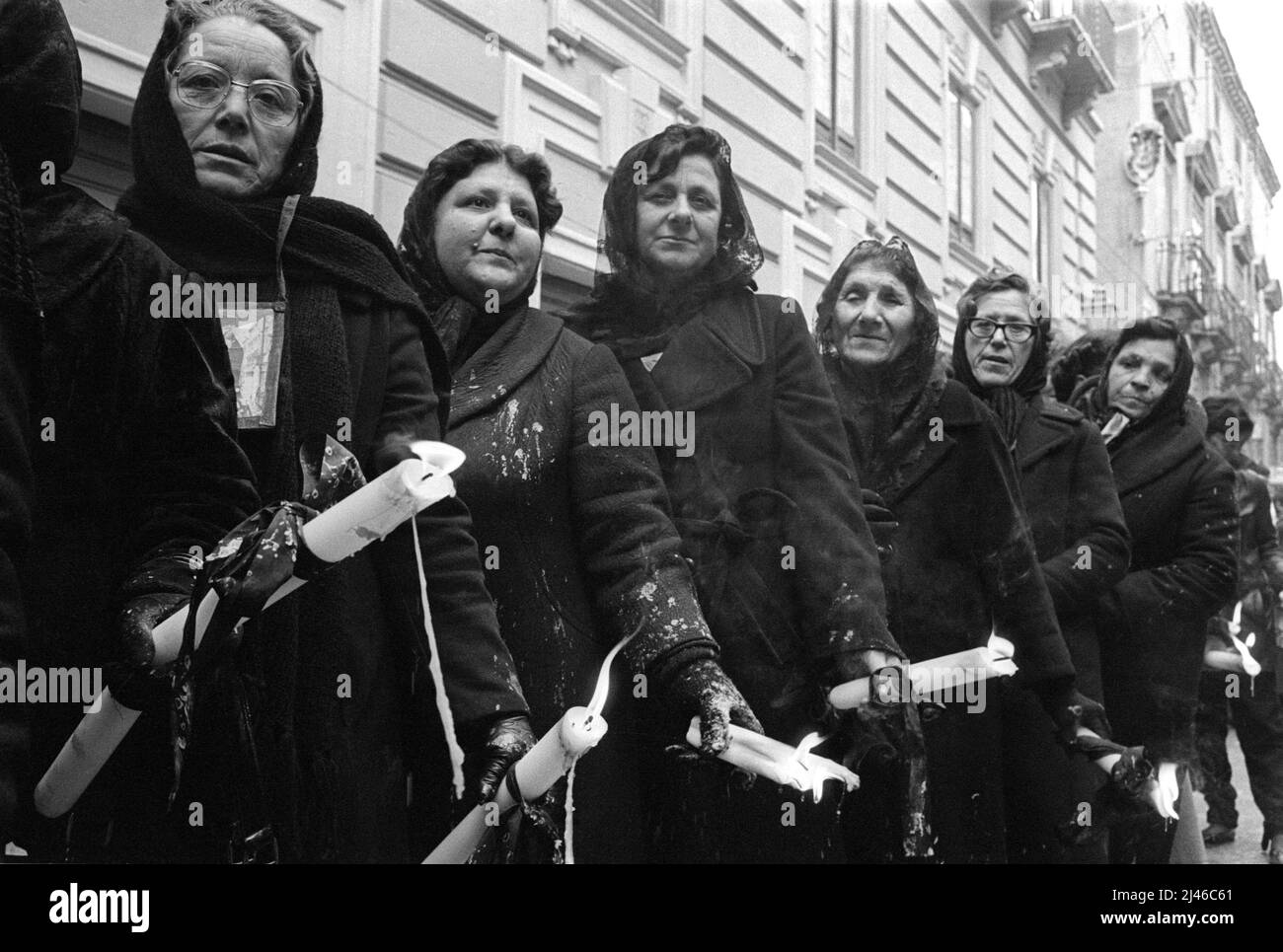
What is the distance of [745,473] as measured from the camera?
99.6 inches

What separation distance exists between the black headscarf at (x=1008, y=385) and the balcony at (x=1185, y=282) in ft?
1.37

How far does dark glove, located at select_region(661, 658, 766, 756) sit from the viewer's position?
2186 millimetres

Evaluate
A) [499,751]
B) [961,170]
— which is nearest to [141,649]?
[499,751]

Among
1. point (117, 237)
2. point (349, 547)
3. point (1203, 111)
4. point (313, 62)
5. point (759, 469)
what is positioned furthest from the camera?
point (1203, 111)

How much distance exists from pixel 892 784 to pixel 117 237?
1598mm

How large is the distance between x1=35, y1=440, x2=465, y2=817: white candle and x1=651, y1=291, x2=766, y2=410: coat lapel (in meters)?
0.76

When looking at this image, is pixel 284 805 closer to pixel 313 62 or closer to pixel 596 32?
pixel 313 62

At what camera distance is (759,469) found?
254cm

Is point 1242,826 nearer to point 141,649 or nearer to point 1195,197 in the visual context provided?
point 1195,197

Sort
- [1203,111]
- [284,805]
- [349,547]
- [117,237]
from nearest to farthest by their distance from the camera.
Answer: [349,547] → [117,237] → [284,805] → [1203,111]

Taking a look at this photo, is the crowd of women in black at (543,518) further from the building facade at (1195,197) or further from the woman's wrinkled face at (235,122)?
the building facade at (1195,197)

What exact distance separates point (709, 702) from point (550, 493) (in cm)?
37

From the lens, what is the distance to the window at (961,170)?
321 centimetres
